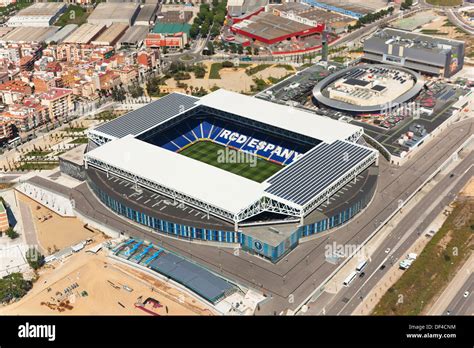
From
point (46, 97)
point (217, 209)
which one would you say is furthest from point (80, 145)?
point (217, 209)

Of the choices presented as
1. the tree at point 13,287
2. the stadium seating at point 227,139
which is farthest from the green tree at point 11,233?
the stadium seating at point 227,139

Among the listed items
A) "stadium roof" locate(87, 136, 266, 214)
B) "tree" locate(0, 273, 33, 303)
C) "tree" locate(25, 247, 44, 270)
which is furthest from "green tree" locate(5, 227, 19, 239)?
"stadium roof" locate(87, 136, 266, 214)

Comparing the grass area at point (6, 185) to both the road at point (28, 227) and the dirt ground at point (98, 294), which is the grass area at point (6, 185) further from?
the dirt ground at point (98, 294)

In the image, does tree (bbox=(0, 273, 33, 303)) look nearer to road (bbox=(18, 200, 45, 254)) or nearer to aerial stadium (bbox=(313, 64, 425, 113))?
road (bbox=(18, 200, 45, 254))

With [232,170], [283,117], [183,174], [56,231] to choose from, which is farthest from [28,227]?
[283,117]

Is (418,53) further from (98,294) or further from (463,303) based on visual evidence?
(98,294)
